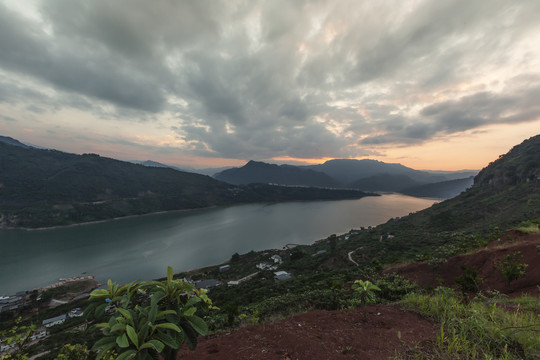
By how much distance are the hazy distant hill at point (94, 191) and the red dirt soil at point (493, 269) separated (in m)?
121

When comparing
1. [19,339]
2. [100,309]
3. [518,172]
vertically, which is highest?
[518,172]

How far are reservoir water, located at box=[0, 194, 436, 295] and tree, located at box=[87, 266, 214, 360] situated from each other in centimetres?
4995

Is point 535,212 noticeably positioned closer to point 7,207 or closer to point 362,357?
point 362,357

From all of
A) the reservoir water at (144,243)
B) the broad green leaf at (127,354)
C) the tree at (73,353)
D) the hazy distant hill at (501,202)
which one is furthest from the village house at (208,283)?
the hazy distant hill at (501,202)

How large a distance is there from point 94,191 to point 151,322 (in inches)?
6178

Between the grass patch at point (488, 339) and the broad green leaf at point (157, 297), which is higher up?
the broad green leaf at point (157, 297)

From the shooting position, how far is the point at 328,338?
4105 mm

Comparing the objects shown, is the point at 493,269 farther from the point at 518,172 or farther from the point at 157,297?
the point at 518,172

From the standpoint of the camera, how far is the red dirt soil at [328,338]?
11.9 ft

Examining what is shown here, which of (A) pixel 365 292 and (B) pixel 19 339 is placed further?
(A) pixel 365 292

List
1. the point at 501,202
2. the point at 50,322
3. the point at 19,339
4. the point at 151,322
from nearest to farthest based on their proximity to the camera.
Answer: the point at 151,322, the point at 19,339, the point at 50,322, the point at 501,202

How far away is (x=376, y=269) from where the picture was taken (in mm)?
13477

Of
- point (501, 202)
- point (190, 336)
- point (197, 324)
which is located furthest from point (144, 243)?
point (501, 202)

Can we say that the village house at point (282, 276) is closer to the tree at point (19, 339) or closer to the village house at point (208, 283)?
the village house at point (208, 283)
